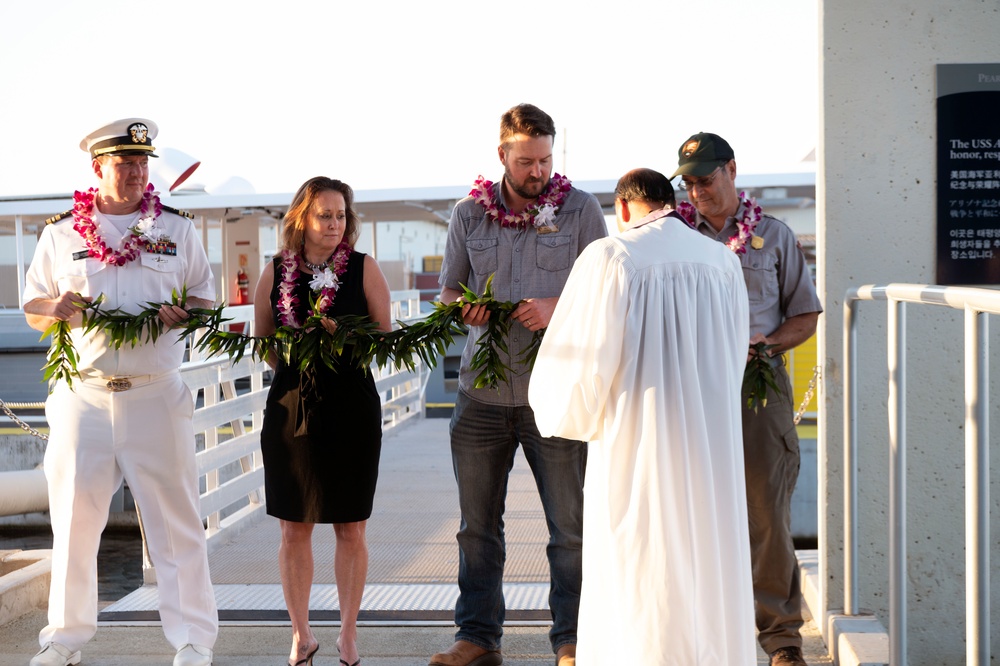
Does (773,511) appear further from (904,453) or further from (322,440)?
(322,440)

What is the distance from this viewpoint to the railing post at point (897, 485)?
3516 mm

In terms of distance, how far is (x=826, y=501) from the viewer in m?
4.35

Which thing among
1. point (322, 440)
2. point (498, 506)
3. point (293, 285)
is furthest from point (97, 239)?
point (498, 506)

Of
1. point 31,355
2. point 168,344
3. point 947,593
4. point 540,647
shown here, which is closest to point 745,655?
point 540,647

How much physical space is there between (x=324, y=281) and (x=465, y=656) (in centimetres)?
162

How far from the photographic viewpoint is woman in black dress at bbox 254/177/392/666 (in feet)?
12.7

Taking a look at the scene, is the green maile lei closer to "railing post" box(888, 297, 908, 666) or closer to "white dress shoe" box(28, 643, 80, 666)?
"white dress shoe" box(28, 643, 80, 666)

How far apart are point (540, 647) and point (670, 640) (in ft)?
4.89

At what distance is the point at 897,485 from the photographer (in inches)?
142

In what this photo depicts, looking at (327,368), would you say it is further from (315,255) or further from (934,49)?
(934,49)

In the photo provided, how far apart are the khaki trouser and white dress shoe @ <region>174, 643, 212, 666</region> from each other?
7.33 feet

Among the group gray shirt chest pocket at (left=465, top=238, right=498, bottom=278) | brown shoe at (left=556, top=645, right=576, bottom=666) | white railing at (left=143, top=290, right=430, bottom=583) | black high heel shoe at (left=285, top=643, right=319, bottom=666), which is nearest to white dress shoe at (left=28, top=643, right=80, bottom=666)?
black high heel shoe at (left=285, top=643, right=319, bottom=666)

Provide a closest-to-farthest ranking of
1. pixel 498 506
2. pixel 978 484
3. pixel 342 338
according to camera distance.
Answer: pixel 978 484 → pixel 342 338 → pixel 498 506

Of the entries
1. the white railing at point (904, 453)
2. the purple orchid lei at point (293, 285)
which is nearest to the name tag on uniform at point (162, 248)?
the purple orchid lei at point (293, 285)
